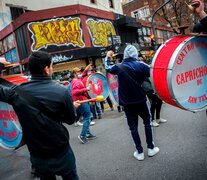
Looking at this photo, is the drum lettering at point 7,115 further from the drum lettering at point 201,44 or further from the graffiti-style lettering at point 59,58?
the graffiti-style lettering at point 59,58

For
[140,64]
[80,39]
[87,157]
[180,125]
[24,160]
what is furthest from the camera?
[80,39]

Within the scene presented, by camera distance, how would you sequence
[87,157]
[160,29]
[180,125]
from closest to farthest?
[87,157] → [180,125] → [160,29]

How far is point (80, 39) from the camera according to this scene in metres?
17.6

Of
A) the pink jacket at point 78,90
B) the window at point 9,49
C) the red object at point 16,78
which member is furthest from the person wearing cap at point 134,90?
the window at point 9,49

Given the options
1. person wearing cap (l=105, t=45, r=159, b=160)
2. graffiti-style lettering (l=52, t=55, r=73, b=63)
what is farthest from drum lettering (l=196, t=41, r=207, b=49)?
graffiti-style lettering (l=52, t=55, r=73, b=63)

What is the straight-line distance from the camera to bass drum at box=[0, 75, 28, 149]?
3057mm

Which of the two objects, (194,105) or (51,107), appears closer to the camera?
(51,107)

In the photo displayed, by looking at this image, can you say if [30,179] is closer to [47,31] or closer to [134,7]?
[47,31]

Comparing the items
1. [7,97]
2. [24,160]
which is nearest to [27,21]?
[24,160]

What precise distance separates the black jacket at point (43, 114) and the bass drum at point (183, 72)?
103cm

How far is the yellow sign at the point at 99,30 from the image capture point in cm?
1839

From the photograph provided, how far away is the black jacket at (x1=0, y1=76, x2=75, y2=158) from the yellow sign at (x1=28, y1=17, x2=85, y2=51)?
15.0m

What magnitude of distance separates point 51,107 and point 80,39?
15707mm

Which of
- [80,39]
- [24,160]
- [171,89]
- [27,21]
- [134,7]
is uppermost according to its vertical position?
[134,7]
